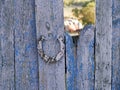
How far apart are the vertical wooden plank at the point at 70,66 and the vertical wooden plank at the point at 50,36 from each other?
4cm

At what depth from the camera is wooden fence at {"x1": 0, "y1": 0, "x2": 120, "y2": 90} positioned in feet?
10.3

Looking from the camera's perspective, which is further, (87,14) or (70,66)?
(87,14)

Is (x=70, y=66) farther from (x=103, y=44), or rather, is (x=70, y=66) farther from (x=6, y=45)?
(x=6, y=45)

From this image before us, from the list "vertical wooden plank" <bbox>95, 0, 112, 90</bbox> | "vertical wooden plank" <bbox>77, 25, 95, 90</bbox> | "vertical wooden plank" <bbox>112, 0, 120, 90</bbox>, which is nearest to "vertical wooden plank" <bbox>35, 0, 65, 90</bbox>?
"vertical wooden plank" <bbox>77, 25, 95, 90</bbox>

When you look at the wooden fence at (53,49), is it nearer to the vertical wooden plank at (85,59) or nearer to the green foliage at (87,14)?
the vertical wooden plank at (85,59)

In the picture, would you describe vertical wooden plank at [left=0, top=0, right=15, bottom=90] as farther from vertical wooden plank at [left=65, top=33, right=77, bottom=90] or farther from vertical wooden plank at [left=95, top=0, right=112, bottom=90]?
vertical wooden plank at [left=95, top=0, right=112, bottom=90]

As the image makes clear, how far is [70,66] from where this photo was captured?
3.21 meters

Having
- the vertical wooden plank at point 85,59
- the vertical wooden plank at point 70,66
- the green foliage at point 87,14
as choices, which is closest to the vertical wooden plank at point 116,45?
the vertical wooden plank at point 85,59

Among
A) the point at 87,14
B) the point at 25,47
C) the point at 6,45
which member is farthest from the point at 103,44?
the point at 87,14

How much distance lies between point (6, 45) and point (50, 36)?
32cm

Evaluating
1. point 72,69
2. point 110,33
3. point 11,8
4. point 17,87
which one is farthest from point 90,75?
point 11,8

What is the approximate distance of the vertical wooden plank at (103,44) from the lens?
312cm

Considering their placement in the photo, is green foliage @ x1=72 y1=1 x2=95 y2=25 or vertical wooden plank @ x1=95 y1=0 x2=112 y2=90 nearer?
vertical wooden plank @ x1=95 y1=0 x2=112 y2=90

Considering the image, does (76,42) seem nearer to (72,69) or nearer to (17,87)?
(72,69)
